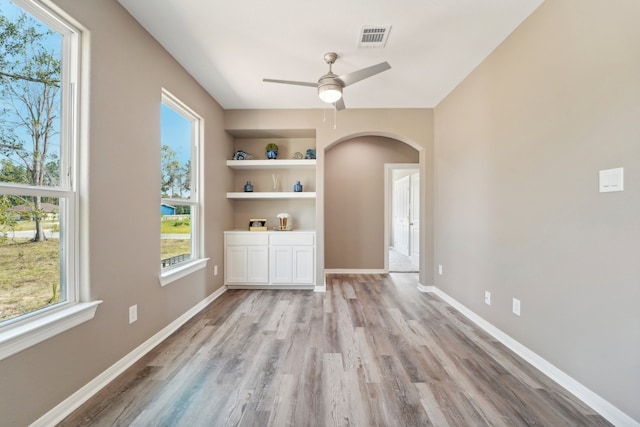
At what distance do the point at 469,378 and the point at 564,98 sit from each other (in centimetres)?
201

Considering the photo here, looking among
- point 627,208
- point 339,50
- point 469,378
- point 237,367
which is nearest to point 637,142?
point 627,208

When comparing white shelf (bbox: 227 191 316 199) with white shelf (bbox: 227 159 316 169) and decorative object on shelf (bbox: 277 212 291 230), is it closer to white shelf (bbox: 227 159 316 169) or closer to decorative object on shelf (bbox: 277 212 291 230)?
decorative object on shelf (bbox: 277 212 291 230)

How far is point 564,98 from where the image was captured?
1.86 m

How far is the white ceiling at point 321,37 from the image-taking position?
6.91ft

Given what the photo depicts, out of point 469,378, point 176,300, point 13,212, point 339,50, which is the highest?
point 339,50

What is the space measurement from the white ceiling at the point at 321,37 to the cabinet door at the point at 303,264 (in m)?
2.18

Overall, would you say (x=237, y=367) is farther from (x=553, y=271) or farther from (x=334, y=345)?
(x=553, y=271)

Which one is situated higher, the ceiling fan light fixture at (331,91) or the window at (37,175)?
A: the ceiling fan light fixture at (331,91)

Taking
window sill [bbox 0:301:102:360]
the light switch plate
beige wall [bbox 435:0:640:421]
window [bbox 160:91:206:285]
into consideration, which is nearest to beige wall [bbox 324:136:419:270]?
beige wall [bbox 435:0:640:421]

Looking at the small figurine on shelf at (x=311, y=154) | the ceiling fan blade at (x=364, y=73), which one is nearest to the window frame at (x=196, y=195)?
the small figurine on shelf at (x=311, y=154)

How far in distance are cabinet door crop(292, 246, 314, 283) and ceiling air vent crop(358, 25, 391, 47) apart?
267 cm

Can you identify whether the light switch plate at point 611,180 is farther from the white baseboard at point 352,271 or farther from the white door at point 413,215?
the white door at point 413,215

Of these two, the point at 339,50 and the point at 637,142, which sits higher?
the point at 339,50

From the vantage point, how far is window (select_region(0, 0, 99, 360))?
1.41 meters
